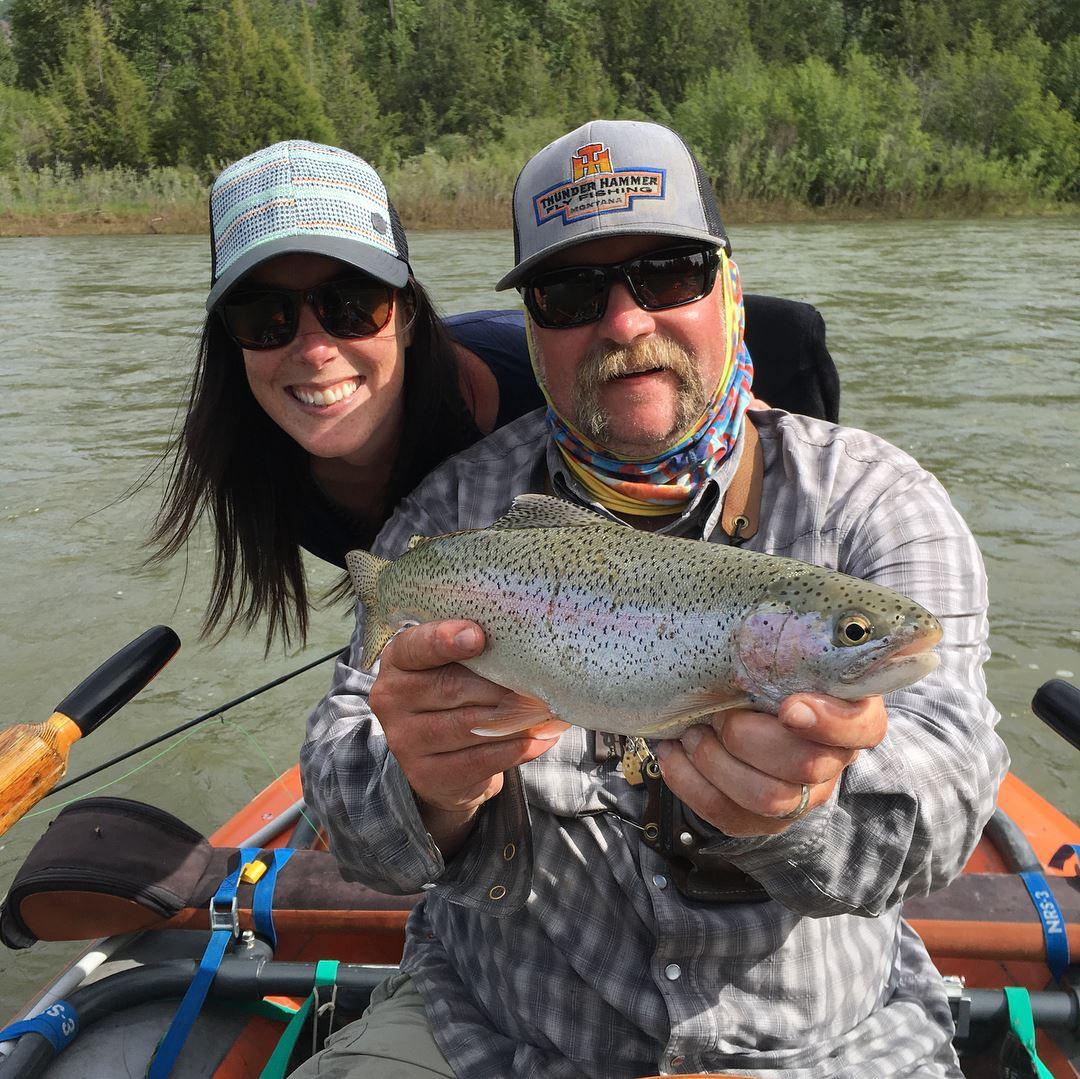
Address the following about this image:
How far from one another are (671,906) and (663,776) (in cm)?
41

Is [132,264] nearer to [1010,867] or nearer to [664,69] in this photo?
[1010,867]

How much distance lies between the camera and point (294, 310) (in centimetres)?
298

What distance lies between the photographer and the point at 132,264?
79.9ft

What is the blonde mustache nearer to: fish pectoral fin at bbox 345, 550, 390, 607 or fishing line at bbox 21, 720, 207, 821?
fish pectoral fin at bbox 345, 550, 390, 607

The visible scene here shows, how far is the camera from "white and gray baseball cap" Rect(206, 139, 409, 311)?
289 centimetres

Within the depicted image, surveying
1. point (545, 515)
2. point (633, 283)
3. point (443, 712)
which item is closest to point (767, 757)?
point (443, 712)

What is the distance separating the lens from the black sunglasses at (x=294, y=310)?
9.73 feet

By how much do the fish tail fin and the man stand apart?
112 millimetres

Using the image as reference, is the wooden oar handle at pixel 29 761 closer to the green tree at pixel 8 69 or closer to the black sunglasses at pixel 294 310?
the black sunglasses at pixel 294 310

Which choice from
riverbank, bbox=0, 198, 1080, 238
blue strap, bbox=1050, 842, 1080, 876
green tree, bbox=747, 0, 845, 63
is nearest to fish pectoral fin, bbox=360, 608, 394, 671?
blue strap, bbox=1050, 842, 1080, 876

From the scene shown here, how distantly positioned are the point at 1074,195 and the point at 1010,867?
136 feet

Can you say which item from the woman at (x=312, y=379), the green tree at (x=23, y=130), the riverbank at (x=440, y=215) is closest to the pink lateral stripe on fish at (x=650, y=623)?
the woman at (x=312, y=379)

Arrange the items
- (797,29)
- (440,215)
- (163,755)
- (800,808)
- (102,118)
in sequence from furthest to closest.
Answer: (797,29) < (102,118) < (440,215) < (163,755) < (800,808)

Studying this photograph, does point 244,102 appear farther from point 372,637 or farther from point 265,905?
point 372,637
